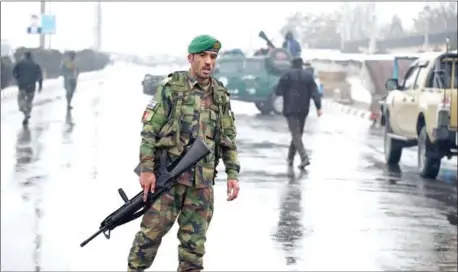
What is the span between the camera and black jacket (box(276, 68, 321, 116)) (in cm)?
1806

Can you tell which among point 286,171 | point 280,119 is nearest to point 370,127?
point 280,119

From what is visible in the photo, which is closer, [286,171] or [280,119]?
[286,171]

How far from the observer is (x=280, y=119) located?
32.9m

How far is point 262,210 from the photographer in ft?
45.0

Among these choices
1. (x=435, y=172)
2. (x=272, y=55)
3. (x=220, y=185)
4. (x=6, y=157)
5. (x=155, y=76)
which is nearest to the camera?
(x=220, y=185)

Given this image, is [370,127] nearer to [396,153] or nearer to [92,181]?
[396,153]

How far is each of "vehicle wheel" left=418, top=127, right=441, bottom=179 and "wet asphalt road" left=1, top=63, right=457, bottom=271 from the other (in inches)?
8.9

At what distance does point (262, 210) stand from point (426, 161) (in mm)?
4930

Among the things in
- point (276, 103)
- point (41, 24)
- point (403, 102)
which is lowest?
point (276, 103)

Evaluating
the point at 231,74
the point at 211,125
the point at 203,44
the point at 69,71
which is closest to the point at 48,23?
the point at 69,71

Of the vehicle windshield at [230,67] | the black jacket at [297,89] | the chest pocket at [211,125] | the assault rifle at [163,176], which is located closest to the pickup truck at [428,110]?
the black jacket at [297,89]

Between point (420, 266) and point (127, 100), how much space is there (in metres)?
34.7

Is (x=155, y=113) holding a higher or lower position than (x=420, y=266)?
higher

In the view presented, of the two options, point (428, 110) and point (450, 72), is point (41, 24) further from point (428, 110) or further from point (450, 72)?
point (428, 110)
